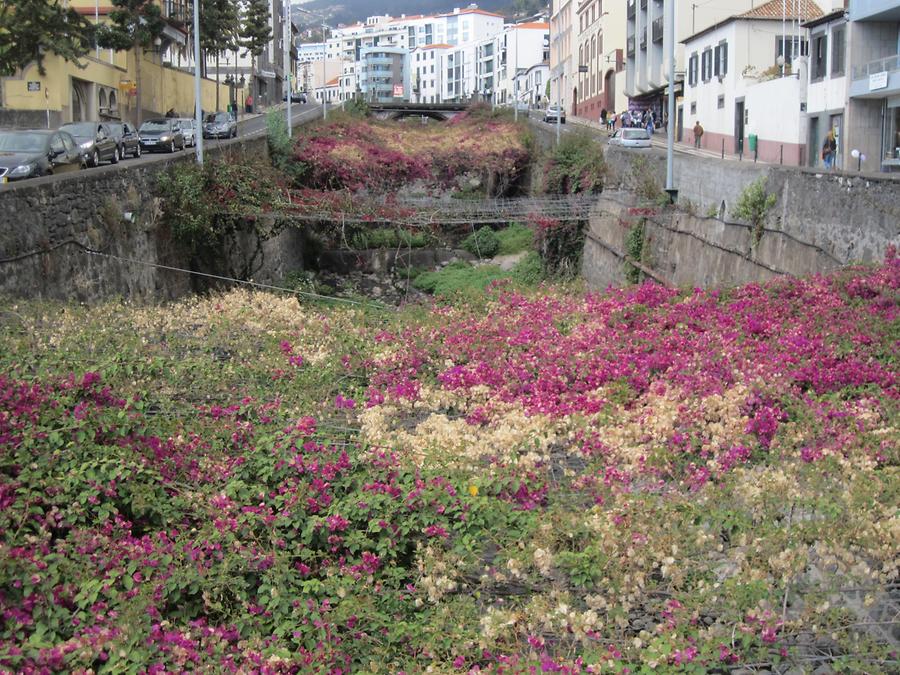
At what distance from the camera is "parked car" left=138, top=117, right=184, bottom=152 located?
112 ft

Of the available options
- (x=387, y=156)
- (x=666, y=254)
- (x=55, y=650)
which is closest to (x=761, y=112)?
(x=387, y=156)

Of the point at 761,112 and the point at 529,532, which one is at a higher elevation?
the point at 761,112

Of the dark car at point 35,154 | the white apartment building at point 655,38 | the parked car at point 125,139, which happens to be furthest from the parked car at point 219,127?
the white apartment building at point 655,38

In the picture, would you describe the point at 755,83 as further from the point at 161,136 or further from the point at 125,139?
the point at 125,139

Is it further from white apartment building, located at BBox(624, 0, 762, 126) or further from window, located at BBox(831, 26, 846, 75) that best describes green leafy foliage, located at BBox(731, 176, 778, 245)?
white apartment building, located at BBox(624, 0, 762, 126)

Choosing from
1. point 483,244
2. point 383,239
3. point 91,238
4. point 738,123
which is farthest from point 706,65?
point 91,238

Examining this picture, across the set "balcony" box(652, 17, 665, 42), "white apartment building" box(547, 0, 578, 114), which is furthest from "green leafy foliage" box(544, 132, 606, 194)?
"white apartment building" box(547, 0, 578, 114)

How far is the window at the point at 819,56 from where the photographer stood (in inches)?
1451

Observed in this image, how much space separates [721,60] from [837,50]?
34.2 feet

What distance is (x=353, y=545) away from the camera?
8023 millimetres

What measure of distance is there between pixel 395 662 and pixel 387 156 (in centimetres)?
3968

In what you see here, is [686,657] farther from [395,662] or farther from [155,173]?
[155,173]

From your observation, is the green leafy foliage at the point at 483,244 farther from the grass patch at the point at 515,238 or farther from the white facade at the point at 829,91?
the white facade at the point at 829,91

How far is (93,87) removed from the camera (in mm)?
46656
